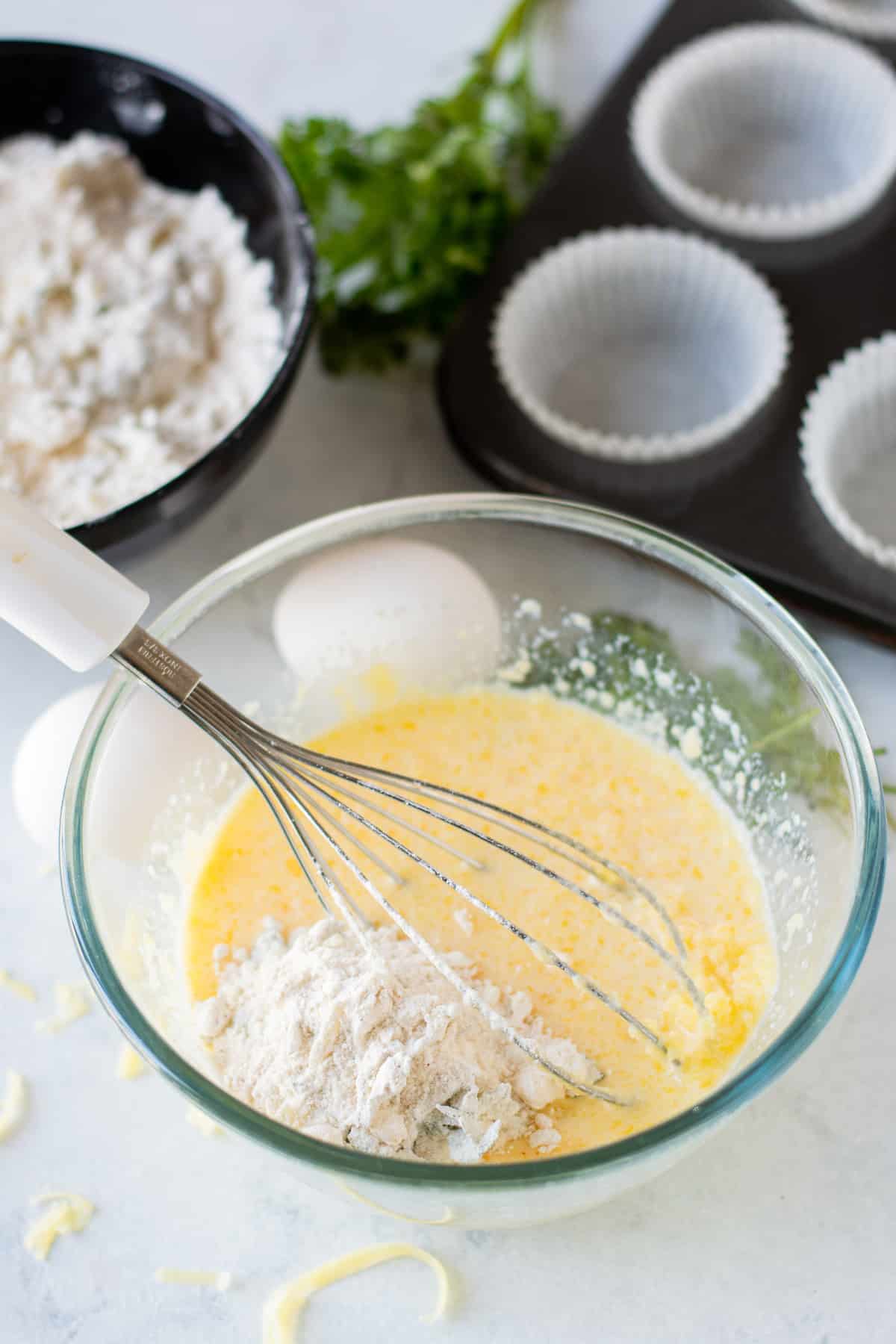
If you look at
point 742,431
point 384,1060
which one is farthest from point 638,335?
point 384,1060

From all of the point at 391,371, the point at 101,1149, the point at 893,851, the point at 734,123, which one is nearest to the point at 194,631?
the point at 101,1149

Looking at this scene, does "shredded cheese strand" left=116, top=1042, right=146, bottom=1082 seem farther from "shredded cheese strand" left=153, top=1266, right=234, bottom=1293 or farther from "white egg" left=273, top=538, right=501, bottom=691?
"white egg" left=273, top=538, right=501, bottom=691

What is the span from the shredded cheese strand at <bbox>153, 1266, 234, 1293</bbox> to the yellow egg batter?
20 cm

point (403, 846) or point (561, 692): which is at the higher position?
point (403, 846)

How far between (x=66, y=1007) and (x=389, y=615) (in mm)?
416

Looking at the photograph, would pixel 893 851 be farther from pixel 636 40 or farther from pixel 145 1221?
pixel 636 40

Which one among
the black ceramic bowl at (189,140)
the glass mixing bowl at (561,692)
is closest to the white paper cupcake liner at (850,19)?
the black ceramic bowl at (189,140)

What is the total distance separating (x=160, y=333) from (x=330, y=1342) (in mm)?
880

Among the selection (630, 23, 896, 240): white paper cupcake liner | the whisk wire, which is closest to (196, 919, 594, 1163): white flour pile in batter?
the whisk wire

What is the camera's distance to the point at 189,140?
56.8 inches

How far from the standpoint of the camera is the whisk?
0.88 m

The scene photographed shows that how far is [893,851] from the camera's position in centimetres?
121

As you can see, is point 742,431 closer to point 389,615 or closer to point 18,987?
point 389,615

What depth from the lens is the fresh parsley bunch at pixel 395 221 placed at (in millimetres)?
1451
